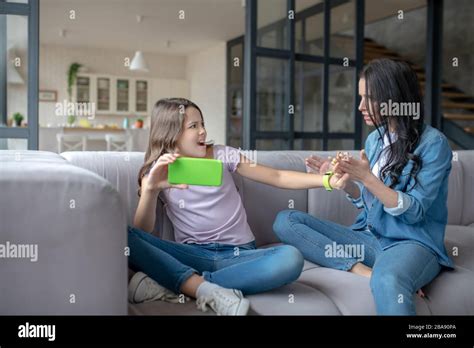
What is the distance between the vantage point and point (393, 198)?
158 centimetres

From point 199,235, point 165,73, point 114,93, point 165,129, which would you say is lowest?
point 199,235

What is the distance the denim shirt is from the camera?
1616mm

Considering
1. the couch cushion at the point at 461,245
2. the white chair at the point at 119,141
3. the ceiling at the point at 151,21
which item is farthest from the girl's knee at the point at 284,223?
the white chair at the point at 119,141

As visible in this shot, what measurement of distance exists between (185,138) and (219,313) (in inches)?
26.7

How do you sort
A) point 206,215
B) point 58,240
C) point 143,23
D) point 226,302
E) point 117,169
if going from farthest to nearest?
point 143,23 < point 117,169 < point 206,215 < point 226,302 < point 58,240

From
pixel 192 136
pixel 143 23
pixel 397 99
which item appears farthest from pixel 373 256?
pixel 143 23

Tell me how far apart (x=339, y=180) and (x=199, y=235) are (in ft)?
1.65

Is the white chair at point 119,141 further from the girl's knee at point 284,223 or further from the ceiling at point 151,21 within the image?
the girl's knee at point 284,223

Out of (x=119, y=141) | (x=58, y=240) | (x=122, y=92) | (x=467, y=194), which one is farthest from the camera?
(x=122, y=92)

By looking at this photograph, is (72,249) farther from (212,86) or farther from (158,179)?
(212,86)

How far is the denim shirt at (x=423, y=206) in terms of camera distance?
1.62 m
